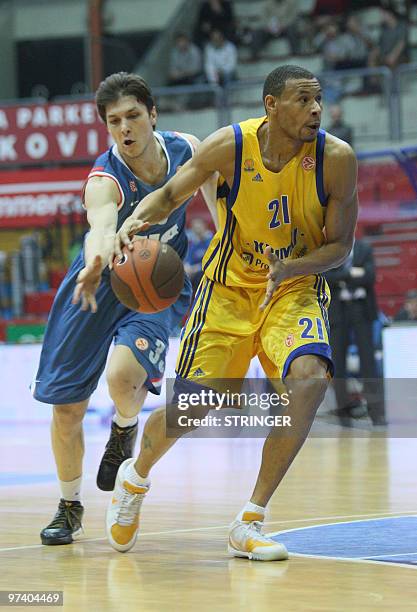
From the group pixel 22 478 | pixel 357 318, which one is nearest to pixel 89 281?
pixel 22 478

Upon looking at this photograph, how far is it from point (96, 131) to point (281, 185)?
12740 mm

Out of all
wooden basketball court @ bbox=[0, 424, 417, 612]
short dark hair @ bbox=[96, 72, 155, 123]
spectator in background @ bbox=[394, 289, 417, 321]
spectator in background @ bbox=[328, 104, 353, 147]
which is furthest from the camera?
spectator in background @ bbox=[328, 104, 353, 147]

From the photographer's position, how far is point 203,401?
5.02 metres

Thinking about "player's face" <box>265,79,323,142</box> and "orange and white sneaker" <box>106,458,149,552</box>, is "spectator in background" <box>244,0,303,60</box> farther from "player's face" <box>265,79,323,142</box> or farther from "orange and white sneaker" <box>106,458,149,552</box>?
"orange and white sneaker" <box>106,458,149,552</box>

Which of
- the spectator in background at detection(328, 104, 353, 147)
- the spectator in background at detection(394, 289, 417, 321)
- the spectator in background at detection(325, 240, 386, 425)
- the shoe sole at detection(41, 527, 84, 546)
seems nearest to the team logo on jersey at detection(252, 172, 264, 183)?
the shoe sole at detection(41, 527, 84, 546)

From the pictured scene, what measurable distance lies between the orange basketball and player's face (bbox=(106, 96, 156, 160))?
2.40 ft

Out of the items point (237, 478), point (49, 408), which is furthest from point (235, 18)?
point (237, 478)

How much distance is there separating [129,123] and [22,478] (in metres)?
3.62

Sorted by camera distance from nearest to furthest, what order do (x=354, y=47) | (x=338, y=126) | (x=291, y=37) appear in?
(x=338, y=126), (x=354, y=47), (x=291, y=37)

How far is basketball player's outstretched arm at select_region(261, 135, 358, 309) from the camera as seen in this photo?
4.94 metres

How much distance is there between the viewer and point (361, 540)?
5.18m

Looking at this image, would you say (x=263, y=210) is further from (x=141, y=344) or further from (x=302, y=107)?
(x=141, y=344)

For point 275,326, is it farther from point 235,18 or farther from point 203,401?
point 235,18

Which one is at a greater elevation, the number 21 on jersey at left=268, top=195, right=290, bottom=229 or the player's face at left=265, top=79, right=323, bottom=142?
the player's face at left=265, top=79, right=323, bottom=142
